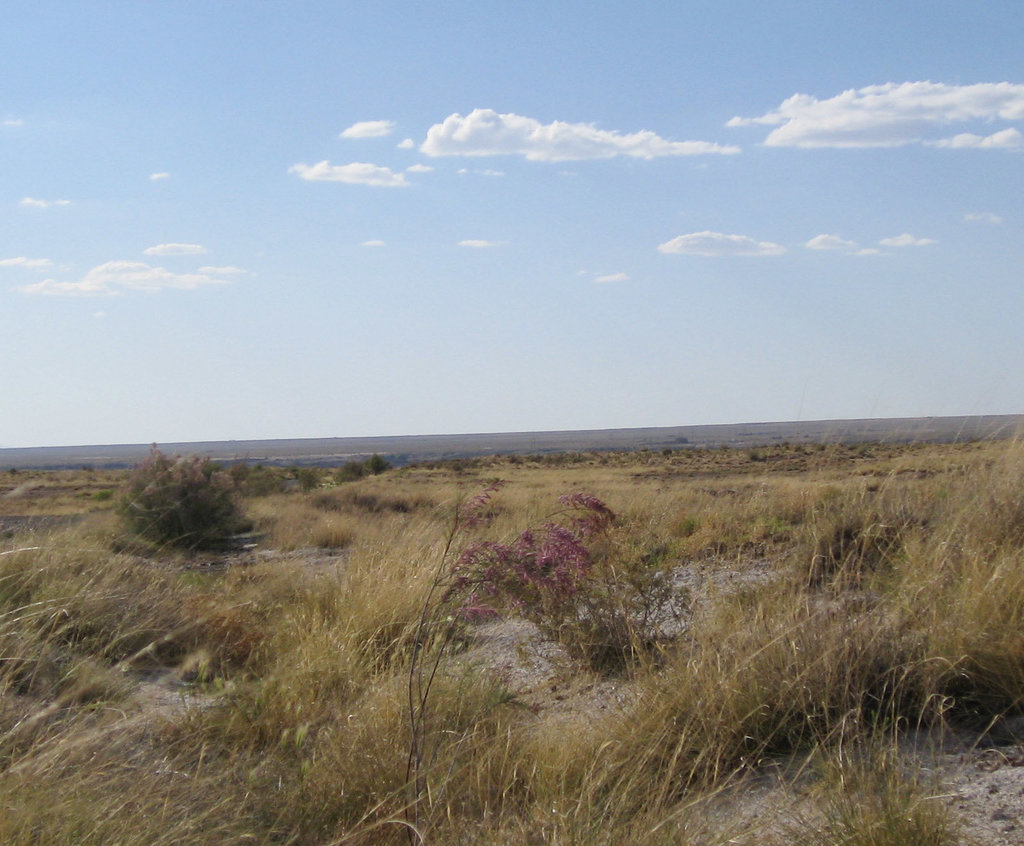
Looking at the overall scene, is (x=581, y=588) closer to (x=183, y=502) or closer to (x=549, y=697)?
A: (x=549, y=697)

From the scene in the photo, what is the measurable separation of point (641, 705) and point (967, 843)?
1.55 m

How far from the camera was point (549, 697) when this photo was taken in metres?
5.41

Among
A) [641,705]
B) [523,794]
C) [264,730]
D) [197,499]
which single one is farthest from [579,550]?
→ [197,499]

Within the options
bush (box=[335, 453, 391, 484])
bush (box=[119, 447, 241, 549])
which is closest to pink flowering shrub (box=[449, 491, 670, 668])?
bush (box=[119, 447, 241, 549])

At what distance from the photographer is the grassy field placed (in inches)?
137

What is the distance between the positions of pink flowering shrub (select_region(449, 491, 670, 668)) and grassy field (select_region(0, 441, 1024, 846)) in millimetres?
20

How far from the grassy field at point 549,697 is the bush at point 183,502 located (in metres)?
9.22

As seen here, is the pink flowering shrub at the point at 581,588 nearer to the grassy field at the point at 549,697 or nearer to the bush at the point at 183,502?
the grassy field at the point at 549,697

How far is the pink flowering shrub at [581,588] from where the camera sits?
421cm

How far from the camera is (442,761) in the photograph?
3.95m

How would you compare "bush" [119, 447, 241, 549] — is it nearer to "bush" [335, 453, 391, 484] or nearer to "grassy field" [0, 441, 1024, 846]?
"grassy field" [0, 441, 1024, 846]

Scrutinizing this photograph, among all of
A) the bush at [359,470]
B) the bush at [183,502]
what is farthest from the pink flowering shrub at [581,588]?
the bush at [359,470]

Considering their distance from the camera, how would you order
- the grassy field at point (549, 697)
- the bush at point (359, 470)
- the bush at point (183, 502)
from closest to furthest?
the grassy field at point (549, 697)
the bush at point (183, 502)
the bush at point (359, 470)

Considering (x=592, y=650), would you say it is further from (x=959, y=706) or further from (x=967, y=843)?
(x=967, y=843)
